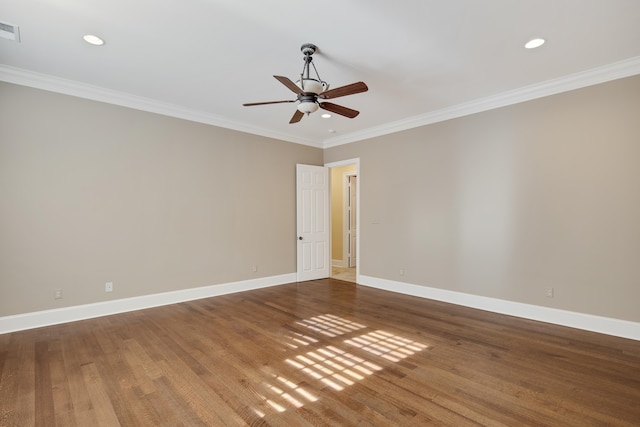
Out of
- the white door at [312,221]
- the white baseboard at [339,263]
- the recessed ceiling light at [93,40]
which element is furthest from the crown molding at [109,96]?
the white baseboard at [339,263]

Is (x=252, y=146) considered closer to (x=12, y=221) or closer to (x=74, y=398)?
(x=12, y=221)

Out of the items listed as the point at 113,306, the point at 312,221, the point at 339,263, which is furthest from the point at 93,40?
the point at 339,263

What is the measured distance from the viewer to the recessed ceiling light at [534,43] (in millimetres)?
2912

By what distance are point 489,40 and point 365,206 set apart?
143 inches

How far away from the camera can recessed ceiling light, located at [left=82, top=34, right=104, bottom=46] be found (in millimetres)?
2865

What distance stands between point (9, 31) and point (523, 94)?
5787 millimetres

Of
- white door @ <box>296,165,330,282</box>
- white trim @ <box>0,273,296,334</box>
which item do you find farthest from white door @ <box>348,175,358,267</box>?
white trim @ <box>0,273,296,334</box>

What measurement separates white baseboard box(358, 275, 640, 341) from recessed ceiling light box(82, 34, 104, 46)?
5303 millimetres

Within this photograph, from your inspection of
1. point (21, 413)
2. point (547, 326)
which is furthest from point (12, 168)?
point (547, 326)

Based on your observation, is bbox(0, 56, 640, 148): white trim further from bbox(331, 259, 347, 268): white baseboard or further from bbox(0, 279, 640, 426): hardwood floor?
bbox(331, 259, 347, 268): white baseboard

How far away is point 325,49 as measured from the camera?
3047mm

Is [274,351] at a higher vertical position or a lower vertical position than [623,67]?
lower

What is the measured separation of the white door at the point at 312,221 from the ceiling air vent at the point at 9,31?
14.2ft

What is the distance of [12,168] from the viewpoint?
11.9 ft
